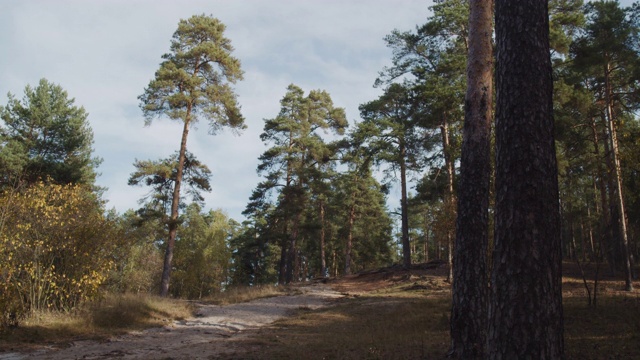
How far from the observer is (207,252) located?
43406 mm

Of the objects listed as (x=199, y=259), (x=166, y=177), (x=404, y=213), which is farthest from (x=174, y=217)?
(x=199, y=259)

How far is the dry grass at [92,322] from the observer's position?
333 inches

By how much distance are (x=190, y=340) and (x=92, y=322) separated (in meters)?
2.95

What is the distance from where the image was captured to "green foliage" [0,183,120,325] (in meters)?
9.50

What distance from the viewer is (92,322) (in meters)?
10.2

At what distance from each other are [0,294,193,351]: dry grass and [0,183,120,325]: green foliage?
1.71 feet

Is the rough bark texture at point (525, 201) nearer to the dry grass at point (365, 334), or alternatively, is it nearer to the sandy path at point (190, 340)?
the dry grass at point (365, 334)

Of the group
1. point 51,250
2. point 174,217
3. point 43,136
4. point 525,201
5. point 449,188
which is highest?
point 43,136

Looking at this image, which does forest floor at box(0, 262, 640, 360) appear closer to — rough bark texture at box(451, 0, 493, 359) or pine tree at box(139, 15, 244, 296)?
rough bark texture at box(451, 0, 493, 359)

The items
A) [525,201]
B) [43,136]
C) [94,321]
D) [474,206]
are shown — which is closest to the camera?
[525,201]

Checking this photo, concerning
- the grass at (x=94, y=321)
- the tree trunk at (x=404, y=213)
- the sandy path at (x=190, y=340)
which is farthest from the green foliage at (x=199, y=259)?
the grass at (x=94, y=321)

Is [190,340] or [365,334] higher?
[365,334]

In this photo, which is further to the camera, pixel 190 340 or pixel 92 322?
pixel 92 322

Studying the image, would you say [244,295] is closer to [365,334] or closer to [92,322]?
[92,322]
